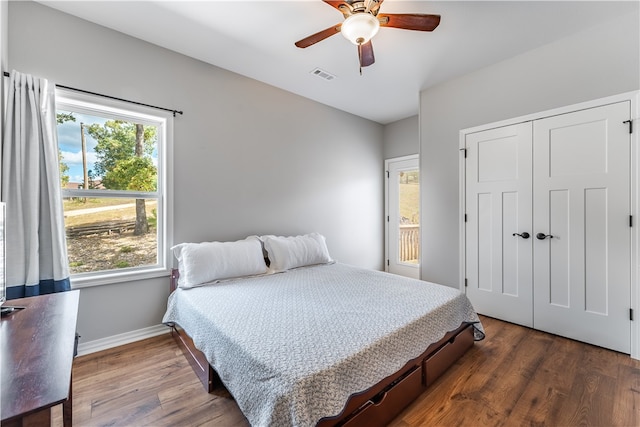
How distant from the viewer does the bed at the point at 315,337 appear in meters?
1.18

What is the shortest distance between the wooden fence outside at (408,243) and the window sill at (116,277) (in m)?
3.53

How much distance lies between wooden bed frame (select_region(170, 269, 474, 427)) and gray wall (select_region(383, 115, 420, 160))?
9.72 feet

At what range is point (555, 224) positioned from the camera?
2.54m

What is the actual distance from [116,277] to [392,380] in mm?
2334

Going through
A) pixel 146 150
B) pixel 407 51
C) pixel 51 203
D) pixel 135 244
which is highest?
pixel 407 51

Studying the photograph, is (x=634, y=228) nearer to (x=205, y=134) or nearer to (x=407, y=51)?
(x=407, y=51)

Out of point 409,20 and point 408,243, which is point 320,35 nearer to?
point 409,20

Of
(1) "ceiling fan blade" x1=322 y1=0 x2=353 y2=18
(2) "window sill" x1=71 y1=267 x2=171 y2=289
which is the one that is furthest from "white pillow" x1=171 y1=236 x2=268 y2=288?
(1) "ceiling fan blade" x1=322 y1=0 x2=353 y2=18

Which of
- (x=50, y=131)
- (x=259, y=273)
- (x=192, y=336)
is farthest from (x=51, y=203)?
(x=259, y=273)

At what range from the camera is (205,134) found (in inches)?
111

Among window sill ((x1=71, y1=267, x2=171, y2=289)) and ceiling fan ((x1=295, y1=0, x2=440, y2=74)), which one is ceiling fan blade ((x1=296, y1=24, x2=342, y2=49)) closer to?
ceiling fan ((x1=295, y1=0, x2=440, y2=74))

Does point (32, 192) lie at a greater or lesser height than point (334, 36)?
lesser

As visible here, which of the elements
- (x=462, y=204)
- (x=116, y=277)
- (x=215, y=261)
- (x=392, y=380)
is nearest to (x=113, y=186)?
(x=116, y=277)

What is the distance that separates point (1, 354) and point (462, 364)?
253 centimetres
